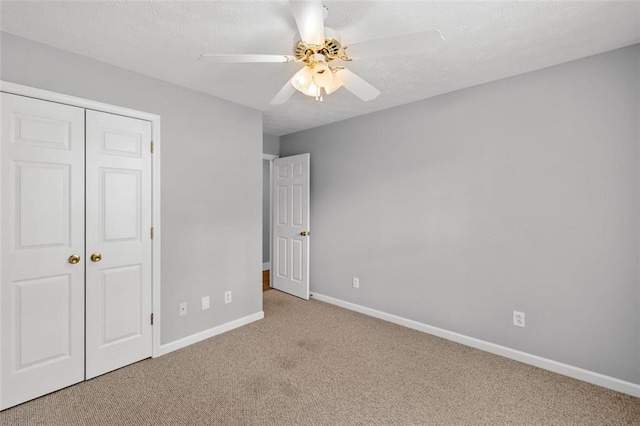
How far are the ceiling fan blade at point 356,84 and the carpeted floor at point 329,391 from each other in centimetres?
205

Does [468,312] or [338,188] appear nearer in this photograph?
[468,312]

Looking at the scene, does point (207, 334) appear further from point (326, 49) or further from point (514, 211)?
point (514, 211)

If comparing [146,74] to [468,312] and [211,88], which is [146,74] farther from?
[468,312]

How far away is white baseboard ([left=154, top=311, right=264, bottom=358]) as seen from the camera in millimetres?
2746

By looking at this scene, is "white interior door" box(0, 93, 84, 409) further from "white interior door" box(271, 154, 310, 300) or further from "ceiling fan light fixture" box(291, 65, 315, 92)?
"white interior door" box(271, 154, 310, 300)

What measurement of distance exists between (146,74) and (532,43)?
292 centimetres

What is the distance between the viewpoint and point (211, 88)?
2.86 m

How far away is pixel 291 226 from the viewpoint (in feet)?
14.3

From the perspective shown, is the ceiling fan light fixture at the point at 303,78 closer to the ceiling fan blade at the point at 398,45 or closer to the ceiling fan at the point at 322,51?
the ceiling fan at the point at 322,51

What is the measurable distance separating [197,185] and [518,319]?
3.10 m

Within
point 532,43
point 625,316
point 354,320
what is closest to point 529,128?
point 532,43

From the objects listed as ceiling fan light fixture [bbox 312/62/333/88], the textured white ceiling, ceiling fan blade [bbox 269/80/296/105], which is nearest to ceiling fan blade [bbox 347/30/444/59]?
ceiling fan light fixture [bbox 312/62/333/88]

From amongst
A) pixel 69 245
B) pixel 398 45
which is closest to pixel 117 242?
pixel 69 245

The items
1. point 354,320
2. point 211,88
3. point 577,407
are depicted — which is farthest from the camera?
point 354,320
